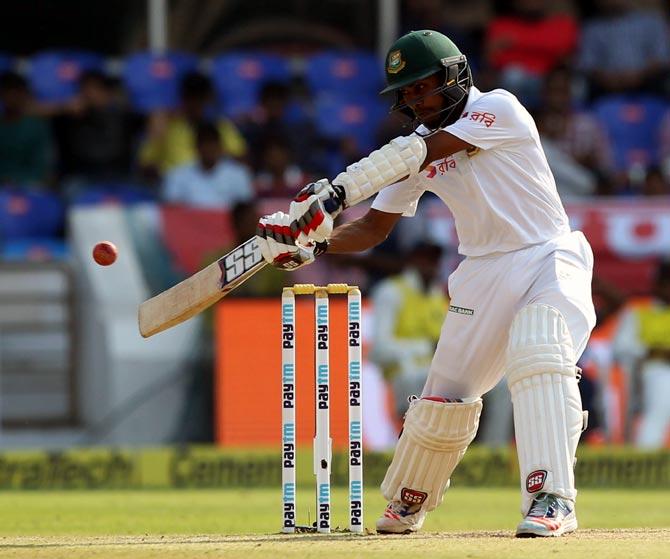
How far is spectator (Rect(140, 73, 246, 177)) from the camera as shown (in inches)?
412

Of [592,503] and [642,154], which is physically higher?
[642,154]

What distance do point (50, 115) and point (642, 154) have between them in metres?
4.04

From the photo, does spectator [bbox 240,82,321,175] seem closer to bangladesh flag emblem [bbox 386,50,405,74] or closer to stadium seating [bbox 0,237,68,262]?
stadium seating [bbox 0,237,68,262]

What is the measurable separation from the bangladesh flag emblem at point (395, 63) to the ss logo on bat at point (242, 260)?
2.21 feet

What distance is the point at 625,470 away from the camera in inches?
348

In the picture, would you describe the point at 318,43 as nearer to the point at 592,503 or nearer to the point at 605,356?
the point at 605,356

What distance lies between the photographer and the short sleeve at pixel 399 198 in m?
5.20

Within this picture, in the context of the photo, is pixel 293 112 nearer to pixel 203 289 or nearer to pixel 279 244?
pixel 203 289

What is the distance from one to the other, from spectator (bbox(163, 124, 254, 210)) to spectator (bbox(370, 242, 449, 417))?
1.33 m

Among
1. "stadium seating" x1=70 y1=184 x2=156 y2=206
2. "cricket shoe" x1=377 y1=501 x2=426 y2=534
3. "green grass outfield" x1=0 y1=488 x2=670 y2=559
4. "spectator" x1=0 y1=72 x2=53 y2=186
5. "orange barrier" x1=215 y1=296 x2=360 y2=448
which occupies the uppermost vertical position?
"spectator" x1=0 y1=72 x2=53 y2=186

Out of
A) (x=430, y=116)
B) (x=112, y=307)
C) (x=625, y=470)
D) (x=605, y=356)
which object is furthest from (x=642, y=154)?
(x=430, y=116)

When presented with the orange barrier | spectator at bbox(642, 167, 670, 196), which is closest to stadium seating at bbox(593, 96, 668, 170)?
spectator at bbox(642, 167, 670, 196)

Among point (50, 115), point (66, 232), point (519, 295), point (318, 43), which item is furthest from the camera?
point (318, 43)

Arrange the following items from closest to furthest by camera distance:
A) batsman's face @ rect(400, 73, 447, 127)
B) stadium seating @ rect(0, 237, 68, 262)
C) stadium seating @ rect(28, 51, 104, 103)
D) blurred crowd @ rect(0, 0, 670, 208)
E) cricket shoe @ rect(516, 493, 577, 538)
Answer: cricket shoe @ rect(516, 493, 577, 538) < batsman's face @ rect(400, 73, 447, 127) < stadium seating @ rect(0, 237, 68, 262) < blurred crowd @ rect(0, 0, 670, 208) < stadium seating @ rect(28, 51, 104, 103)
